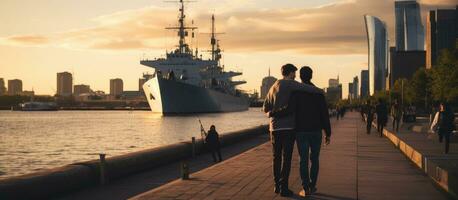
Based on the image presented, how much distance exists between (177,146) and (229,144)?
397 inches

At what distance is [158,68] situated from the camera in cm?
12600

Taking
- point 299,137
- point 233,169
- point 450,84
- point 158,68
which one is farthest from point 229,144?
point 158,68

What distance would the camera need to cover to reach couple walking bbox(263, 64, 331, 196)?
10.0m

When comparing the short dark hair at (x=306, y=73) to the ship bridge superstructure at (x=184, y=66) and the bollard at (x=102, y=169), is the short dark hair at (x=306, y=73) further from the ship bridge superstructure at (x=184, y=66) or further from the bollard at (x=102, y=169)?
the ship bridge superstructure at (x=184, y=66)

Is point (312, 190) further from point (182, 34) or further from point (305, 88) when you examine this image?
point (182, 34)

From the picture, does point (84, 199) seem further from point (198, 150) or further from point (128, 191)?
point (198, 150)

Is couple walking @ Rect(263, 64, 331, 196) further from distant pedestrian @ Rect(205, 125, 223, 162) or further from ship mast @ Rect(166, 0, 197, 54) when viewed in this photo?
ship mast @ Rect(166, 0, 197, 54)

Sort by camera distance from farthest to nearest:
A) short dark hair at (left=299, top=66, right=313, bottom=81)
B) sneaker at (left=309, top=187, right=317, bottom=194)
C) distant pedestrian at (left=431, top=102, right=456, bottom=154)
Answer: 1. distant pedestrian at (left=431, top=102, right=456, bottom=154)
2. sneaker at (left=309, top=187, right=317, bottom=194)
3. short dark hair at (left=299, top=66, right=313, bottom=81)

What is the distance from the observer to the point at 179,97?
423 feet

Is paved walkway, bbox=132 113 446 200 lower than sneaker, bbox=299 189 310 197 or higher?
lower

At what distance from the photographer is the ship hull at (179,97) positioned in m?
124

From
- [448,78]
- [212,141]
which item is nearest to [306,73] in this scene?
[212,141]

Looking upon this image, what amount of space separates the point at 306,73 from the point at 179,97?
11897 centimetres

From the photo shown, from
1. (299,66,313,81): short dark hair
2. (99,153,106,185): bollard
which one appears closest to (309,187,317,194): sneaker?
(299,66,313,81): short dark hair
